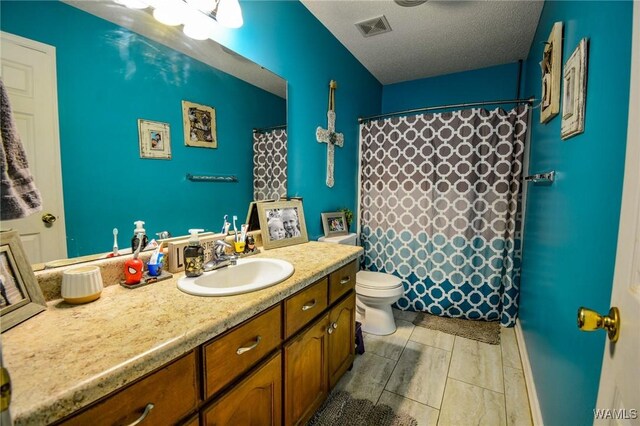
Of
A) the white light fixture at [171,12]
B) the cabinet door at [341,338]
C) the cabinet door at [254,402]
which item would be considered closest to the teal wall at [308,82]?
the white light fixture at [171,12]

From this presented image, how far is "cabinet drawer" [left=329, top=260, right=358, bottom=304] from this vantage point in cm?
140

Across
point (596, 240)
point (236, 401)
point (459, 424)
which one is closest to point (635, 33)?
point (596, 240)

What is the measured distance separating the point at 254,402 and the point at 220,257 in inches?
24.3

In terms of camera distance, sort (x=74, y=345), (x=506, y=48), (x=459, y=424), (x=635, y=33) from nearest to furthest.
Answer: (x=635, y=33) < (x=74, y=345) < (x=459, y=424) < (x=506, y=48)

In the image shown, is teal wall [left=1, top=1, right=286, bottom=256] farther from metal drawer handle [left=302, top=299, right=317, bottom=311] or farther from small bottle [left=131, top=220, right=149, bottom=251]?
metal drawer handle [left=302, top=299, right=317, bottom=311]

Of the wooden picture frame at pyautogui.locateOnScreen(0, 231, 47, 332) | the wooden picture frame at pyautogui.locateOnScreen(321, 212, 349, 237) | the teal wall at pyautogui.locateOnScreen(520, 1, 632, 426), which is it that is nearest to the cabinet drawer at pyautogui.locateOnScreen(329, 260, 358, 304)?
the wooden picture frame at pyautogui.locateOnScreen(321, 212, 349, 237)

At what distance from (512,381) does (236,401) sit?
66.1 inches

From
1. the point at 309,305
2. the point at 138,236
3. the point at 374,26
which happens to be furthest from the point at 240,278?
the point at 374,26

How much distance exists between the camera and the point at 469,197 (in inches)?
92.4

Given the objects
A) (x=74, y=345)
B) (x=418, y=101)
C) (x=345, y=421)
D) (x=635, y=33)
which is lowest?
(x=345, y=421)

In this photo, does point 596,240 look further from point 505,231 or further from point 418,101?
point 418,101

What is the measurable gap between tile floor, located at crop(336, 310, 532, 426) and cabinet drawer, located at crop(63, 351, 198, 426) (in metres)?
1.15

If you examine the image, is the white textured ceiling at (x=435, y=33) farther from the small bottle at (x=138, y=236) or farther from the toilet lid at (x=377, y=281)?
the toilet lid at (x=377, y=281)

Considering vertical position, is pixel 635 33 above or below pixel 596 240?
above
